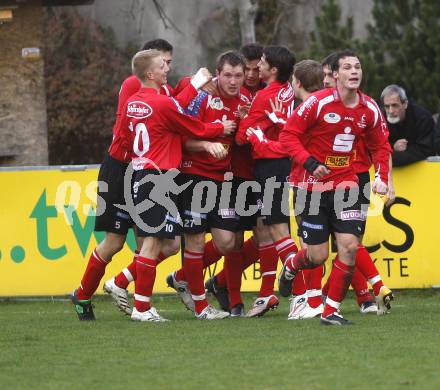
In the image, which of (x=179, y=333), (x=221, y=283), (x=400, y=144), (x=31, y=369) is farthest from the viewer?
(x=400, y=144)

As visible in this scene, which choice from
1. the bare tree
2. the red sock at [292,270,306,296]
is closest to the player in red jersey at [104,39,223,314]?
the red sock at [292,270,306,296]

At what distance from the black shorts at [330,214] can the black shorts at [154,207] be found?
109cm

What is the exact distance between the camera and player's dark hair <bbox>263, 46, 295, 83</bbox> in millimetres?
10383

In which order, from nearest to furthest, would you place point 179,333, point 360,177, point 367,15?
1. point 179,333
2. point 360,177
3. point 367,15

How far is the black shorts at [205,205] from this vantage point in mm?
10359

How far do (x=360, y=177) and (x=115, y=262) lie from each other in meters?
3.80

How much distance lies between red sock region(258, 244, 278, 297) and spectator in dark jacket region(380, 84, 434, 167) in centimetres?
237

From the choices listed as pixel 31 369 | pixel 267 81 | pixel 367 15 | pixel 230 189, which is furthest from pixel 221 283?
pixel 367 15

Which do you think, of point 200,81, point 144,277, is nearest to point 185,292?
point 144,277

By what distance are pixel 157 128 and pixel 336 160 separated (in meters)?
1.45

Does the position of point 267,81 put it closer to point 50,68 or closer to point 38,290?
point 38,290

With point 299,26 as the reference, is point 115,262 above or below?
below

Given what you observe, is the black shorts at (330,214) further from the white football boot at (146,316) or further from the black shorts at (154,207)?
the white football boot at (146,316)

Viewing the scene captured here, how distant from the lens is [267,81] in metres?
10.5
